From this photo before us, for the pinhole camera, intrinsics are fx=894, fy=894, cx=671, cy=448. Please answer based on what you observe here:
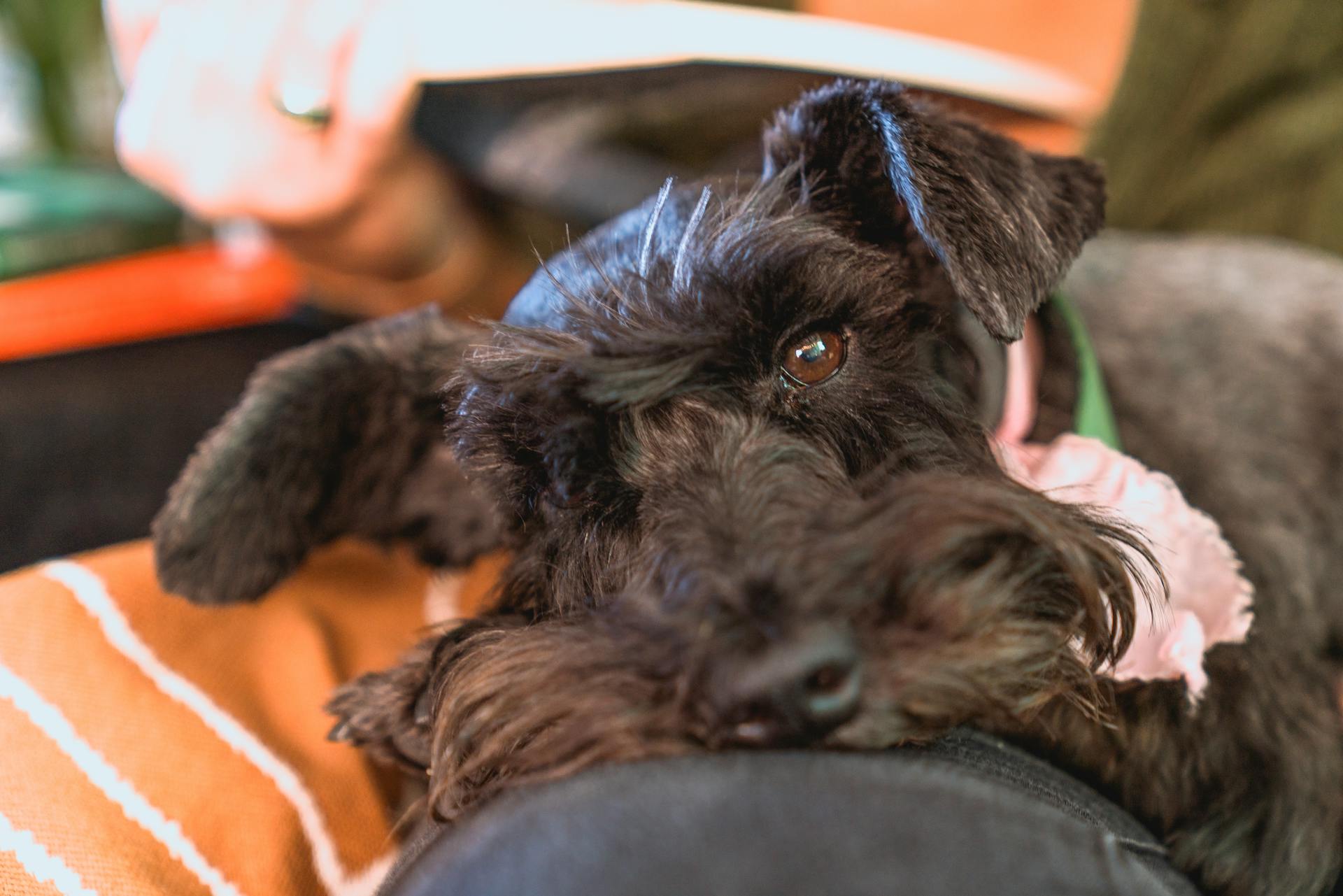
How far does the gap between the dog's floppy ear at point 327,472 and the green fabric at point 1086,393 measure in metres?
1.13

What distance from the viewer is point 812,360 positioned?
4.46 feet

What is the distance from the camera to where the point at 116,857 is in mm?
1232

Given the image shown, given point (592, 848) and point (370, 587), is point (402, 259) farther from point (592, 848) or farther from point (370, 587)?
point (592, 848)

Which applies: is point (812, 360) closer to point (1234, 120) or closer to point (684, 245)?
point (684, 245)

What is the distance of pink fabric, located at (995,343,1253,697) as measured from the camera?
4.67ft

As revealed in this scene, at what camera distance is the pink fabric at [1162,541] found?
1.42 m

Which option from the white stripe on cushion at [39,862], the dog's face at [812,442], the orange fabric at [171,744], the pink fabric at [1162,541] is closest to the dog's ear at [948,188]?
the dog's face at [812,442]

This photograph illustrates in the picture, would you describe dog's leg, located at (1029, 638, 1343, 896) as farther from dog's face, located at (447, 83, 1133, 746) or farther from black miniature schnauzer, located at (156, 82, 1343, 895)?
dog's face, located at (447, 83, 1133, 746)

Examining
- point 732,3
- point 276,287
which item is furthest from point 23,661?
point 732,3

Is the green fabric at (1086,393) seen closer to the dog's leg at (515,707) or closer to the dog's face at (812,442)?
the dog's face at (812,442)

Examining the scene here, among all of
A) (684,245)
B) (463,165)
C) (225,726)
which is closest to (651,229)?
(684,245)

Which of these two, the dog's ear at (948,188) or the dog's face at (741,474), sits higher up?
the dog's ear at (948,188)

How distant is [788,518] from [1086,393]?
2.92 ft

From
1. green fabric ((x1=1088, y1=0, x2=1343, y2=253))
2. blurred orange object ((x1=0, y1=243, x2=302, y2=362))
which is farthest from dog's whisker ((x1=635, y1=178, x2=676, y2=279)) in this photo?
blurred orange object ((x1=0, y1=243, x2=302, y2=362))
